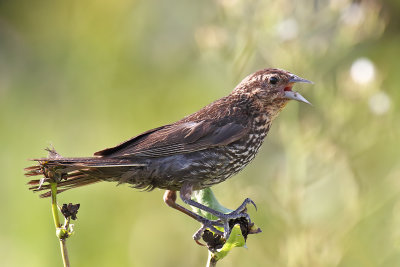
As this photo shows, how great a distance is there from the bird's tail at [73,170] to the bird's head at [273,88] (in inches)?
33.9

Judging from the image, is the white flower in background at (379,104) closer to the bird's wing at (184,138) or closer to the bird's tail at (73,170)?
→ the bird's wing at (184,138)

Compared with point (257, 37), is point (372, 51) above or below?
above

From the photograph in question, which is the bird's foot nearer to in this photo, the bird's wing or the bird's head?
the bird's wing

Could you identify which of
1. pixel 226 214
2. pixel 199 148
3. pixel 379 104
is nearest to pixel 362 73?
pixel 379 104

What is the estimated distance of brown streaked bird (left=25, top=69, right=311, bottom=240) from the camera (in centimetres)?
373

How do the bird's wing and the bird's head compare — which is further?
the bird's head

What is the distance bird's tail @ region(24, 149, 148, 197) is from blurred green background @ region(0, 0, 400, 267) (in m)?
1.11

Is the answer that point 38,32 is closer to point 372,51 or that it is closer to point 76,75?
point 76,75

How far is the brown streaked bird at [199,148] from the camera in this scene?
3729 millimetres

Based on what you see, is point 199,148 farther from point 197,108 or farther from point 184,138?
point 197,108

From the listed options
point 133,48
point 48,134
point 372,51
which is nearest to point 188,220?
point 48,134

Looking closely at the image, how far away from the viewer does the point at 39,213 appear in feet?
18.4

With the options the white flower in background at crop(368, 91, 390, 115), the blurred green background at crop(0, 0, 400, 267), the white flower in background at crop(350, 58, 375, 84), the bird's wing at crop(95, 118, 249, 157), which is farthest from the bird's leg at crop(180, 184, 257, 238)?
the white flower in background at crop(368, 91, 390, 115)

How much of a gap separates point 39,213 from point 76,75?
1.56 m
